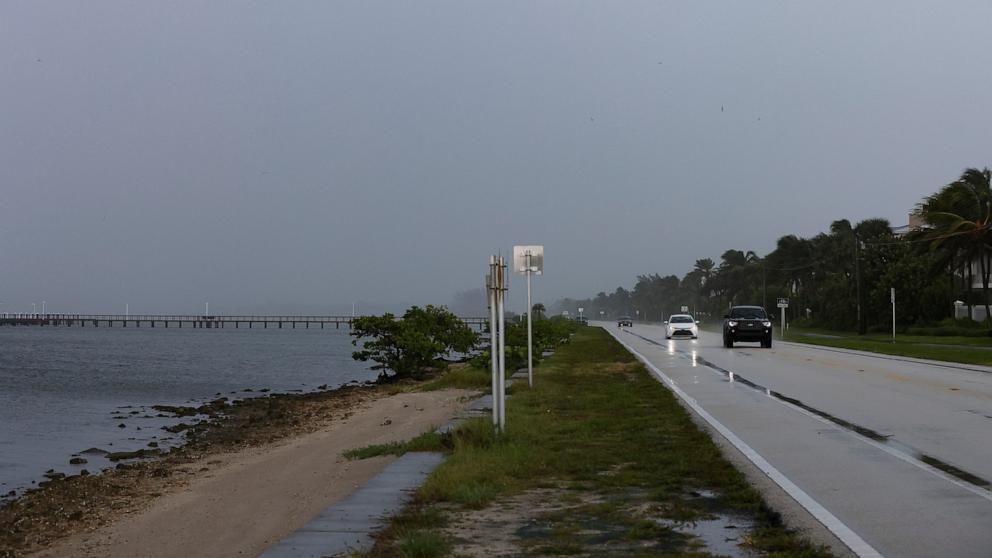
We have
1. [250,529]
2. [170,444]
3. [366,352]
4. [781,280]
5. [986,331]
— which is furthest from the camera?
[781,280]

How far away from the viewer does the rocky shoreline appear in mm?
13000

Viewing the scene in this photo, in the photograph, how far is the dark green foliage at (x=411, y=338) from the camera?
1752 inches

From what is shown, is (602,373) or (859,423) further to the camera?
(602,373)

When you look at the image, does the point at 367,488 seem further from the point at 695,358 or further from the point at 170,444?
the point at 695,358

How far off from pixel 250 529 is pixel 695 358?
26824 millimetres

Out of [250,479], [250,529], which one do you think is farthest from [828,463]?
[250,479]

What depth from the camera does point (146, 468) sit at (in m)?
19.2

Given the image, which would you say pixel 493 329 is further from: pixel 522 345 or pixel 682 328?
pixel 682 328

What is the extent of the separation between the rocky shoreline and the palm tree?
45.7m

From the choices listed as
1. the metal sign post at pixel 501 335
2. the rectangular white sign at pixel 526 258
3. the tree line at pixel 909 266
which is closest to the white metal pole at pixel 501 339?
the metal sign post at pixel 501 335

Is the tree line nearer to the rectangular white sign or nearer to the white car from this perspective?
the white car

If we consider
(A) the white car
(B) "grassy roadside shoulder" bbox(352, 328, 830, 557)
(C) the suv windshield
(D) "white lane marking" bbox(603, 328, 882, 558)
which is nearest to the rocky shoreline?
(B) "grassy roadside shoulder" bbox(352, 328, 830, 557)

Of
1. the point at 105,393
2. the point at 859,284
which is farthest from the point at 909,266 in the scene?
the point at 105,393

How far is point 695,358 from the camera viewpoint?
3572 centimetres
